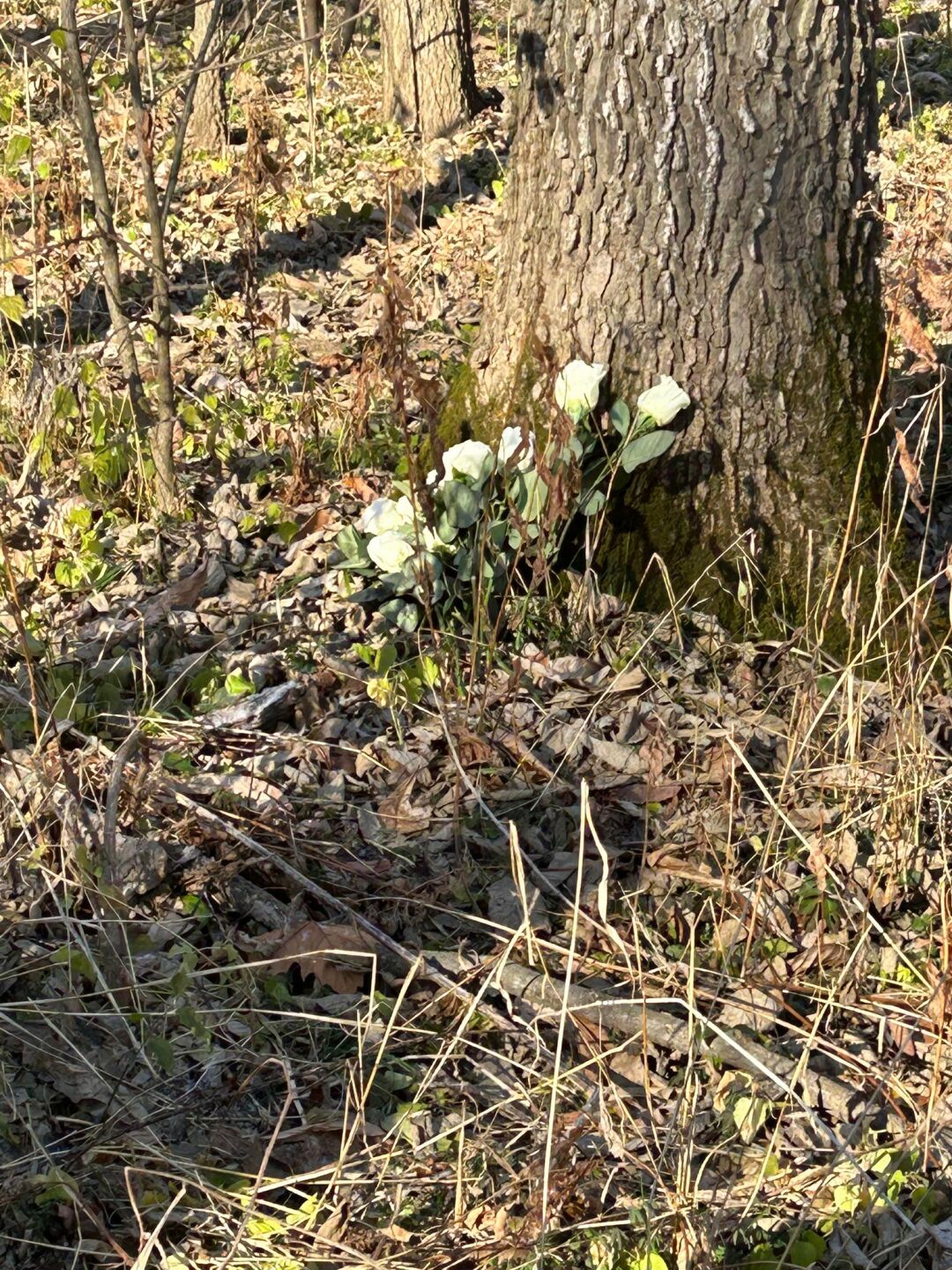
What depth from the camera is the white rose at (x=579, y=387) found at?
3088mm

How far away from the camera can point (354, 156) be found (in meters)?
5.98

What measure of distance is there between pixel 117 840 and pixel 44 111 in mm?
5147

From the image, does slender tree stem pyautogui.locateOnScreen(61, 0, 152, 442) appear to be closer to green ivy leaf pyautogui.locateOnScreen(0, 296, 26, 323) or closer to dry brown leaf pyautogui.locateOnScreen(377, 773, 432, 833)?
green ivy leaf pyautogui.locateOnScreen(0, 296, 26, 323)

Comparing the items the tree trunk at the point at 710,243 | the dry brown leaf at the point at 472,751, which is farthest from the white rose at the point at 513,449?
the dry brown leaf at the point at 472,751

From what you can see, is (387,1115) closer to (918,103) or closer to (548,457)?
(548,457)

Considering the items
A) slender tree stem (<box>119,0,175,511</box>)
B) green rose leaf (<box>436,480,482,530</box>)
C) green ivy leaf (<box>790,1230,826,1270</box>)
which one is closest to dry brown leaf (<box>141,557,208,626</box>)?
slender tree stem (<box>119,0,175,511</box>)

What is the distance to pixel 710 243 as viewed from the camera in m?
3.00

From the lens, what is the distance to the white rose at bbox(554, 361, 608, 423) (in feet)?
10.1

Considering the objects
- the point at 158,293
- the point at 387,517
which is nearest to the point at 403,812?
the point at 387,517

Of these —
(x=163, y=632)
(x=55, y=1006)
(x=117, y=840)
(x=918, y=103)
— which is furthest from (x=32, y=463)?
(x=918, y=103)

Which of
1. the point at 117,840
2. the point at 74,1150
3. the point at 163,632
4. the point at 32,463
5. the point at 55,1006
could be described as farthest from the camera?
the point at 32,463

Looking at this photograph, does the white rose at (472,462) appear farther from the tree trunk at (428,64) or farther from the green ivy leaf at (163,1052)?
the tree trunk at (428,64)

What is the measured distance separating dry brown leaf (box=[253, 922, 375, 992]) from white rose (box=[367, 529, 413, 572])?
962 mm

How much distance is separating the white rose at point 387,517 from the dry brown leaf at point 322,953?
1.06m
